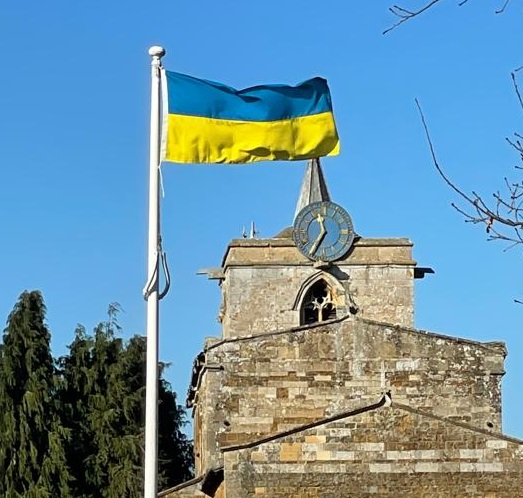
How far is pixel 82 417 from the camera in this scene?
152ft

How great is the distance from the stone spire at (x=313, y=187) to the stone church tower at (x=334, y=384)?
54mm

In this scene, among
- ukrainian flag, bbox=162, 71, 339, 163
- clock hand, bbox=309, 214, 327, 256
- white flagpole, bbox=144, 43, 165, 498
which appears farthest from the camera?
clock hand, bbox=309, 214, 327, 256

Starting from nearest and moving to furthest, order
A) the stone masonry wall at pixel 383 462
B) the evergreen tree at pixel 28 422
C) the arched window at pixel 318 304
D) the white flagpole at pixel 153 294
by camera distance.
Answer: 1. the white flagpole at pixel 153 294
2. the stone masonry wall at pixel 383 462
3. the arched window at pixel 318 304
4. the evergreen tree at pixel 28 422

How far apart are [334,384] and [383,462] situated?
5714 mm

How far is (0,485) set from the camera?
4278 cm

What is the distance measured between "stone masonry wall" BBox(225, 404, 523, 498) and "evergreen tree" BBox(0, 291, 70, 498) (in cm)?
1851

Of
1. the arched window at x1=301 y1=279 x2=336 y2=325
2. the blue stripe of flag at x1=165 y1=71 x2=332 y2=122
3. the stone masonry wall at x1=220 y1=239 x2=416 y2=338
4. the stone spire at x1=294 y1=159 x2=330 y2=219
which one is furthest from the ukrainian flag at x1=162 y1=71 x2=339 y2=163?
the stone spire at x1=294 y1=159 x2=330 y2=219

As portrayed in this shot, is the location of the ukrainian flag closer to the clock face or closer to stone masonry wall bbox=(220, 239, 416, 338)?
stone masonry wall bbox=(220, 239, 416, 338)

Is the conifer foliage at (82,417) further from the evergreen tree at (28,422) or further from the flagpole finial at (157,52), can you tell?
the flagpole finial at (157,52)

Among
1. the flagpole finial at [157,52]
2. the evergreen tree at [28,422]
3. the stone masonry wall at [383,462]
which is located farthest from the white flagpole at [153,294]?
the evergreen tree at [28,422]

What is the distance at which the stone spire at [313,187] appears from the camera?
40.6 m

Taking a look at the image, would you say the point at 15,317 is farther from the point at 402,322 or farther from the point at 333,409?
the point at 333,409

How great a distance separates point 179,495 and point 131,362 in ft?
60.1

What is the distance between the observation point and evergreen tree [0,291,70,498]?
4300cm
